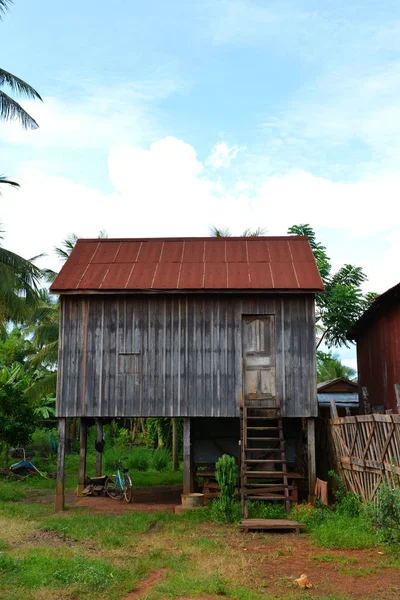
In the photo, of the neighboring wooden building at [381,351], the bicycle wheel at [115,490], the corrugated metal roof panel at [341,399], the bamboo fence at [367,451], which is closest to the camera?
the bamboo fence at [367,451]

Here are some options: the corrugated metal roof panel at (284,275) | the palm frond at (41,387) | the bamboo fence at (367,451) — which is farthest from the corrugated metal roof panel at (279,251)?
the palm frond at (41,387)

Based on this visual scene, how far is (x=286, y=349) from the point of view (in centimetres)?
1588

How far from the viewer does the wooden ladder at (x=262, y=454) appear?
553 inches

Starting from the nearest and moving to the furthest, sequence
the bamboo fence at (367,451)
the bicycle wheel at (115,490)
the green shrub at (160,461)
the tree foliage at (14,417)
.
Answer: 1. the bamboo fence at (367,451)
2. the bicycle wheel at (115,490)
3. the tree foliage at (14,417)
4. the green shrub at (160,461)

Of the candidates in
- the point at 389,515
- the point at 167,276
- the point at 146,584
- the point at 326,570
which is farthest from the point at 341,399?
the point at 146,584

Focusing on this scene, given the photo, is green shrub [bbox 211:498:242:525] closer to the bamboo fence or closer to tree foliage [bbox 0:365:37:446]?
the bamboo fence

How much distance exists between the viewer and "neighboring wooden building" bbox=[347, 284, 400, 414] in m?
16.3

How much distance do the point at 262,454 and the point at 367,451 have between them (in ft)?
21.3

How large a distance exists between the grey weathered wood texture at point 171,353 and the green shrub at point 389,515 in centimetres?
549

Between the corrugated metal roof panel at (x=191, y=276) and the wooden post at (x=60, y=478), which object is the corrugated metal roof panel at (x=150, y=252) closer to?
the corrugated metal roof panel at (x=191, y=276)

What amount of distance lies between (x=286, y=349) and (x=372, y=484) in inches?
170

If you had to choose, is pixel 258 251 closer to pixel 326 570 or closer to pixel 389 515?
pixel 389 515

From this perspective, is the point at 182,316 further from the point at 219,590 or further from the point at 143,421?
the point at 143,421

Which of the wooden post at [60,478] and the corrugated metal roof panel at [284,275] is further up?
the corrugated metal roof panel at [284,275]
